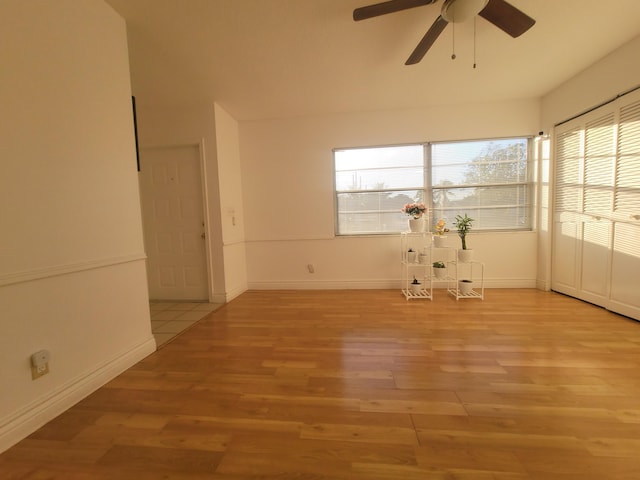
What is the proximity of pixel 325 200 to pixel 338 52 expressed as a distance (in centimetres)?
193

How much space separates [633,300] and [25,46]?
5.04 metres

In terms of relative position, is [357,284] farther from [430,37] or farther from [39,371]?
[39,371]

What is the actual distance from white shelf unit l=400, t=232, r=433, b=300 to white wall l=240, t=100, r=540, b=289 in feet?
0.39

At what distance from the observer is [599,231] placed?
2.85m

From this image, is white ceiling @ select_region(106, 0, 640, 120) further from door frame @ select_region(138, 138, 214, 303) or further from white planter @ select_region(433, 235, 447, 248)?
white planter @ select_region(433, 235, 447, 248)

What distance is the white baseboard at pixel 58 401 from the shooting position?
4.16 ft

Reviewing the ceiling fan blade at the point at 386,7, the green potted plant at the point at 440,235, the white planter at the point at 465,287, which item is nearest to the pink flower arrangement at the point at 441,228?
the green potted plant at the point at 440,235

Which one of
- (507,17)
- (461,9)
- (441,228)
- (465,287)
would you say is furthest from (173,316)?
(507,17)

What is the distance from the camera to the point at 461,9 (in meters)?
1.70

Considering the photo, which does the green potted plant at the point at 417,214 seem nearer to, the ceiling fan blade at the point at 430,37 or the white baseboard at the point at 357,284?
the white baseboard at the point at 357,284

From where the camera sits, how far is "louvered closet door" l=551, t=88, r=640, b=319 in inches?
99.2

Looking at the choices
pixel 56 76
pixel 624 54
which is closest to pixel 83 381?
pixel 56 76

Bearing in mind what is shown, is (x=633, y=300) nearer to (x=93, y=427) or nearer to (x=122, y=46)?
(x=93, y=427)

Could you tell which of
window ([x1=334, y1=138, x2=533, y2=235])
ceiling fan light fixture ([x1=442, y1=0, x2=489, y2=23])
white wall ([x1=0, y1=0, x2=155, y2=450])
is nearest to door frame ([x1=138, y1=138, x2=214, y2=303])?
white wall ([x1=0, y1=0, x2=155, y2=450])
